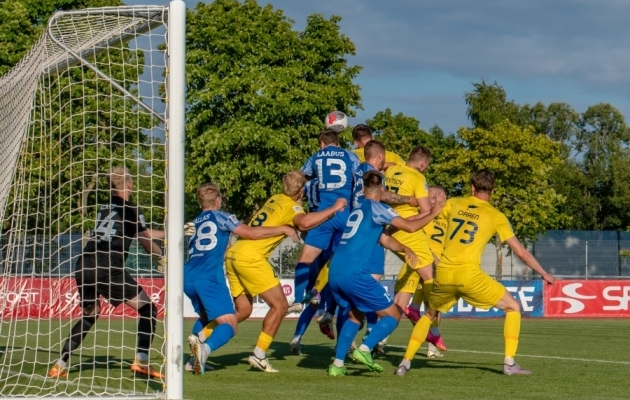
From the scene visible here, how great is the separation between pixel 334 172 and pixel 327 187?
0.22m

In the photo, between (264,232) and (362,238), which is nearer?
(362,238)

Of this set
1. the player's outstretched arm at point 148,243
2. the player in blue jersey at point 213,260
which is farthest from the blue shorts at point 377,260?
the player's outstretched arm at point 148,243

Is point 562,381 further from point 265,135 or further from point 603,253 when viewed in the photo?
point 603,253

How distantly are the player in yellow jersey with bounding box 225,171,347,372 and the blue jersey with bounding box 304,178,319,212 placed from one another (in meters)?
1.37

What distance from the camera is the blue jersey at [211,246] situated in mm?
10625

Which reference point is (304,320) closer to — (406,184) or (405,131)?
(406,184)

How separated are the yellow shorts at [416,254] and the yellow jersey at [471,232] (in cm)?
144

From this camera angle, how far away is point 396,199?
478 inches

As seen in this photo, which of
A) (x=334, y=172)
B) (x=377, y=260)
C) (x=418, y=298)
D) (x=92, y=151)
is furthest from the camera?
(x=418, y=298)

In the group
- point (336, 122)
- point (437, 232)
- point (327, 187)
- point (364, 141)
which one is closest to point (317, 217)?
point (327, 187)

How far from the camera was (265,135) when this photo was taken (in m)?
41.4

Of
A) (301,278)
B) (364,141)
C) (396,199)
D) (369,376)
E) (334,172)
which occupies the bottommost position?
(369,376)

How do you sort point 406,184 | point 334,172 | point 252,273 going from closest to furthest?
point 252,273 → point 406,184 → point 334,172

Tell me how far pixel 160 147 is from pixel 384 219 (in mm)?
2390
